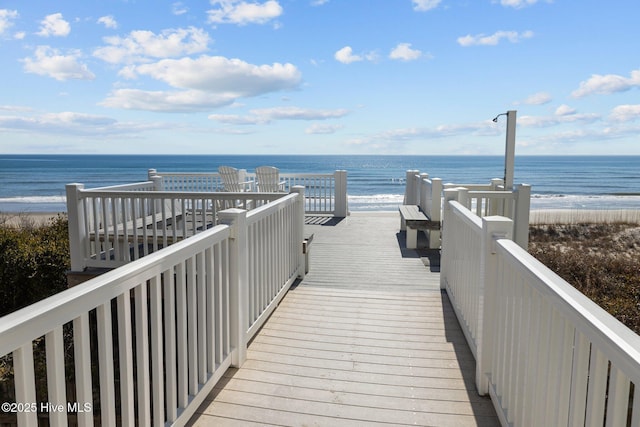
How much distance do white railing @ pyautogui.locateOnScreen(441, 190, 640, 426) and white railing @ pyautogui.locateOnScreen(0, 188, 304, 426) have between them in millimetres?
1434

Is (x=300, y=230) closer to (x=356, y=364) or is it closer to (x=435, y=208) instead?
(x=356, y=364)

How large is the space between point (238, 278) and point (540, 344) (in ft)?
6.13

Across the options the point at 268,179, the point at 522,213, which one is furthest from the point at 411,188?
the point at 522,213

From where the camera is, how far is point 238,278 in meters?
2.95

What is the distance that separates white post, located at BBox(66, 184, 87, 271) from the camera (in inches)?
208

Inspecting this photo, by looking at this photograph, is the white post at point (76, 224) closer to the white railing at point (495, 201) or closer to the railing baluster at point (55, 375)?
the white railing at point (495, 201)

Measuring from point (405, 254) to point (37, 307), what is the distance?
580 centimetres

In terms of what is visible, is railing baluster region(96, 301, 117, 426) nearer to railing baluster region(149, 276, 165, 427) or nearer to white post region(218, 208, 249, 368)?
railing baluster region(149, 276, 165, 427)

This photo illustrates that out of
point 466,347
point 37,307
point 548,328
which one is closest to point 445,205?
point 466,347

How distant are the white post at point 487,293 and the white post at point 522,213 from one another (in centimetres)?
352

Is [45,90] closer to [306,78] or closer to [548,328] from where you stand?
[306,78]

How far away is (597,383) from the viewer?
116cm

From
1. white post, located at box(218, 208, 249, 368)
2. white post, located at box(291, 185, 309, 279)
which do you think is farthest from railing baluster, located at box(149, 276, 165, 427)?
white post, located at box(291, 185, 309, 279)

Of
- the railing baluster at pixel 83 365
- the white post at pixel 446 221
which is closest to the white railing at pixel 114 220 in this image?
the white post at pixel 446 221
